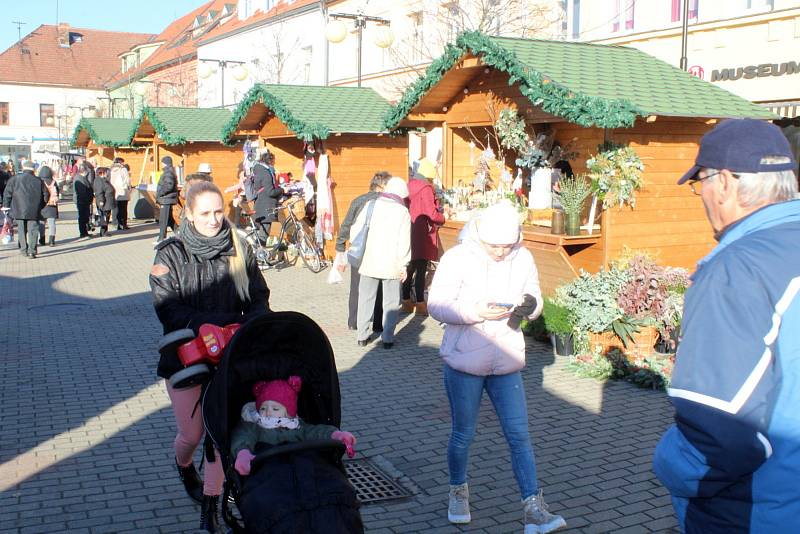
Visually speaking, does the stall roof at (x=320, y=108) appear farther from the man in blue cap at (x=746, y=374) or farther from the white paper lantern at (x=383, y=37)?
the man in blue cap at (x=746, y=374)

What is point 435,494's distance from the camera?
5.52 metres

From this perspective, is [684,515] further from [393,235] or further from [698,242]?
[698,242]

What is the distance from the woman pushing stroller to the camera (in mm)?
4625

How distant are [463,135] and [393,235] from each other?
178 inches

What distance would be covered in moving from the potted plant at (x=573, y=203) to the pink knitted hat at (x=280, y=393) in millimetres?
6314

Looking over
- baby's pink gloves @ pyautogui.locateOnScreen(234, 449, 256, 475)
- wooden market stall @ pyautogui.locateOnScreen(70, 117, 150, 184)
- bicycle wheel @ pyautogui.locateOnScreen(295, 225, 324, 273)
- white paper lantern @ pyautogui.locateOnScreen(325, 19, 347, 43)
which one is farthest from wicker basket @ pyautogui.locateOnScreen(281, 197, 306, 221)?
wooden market stall @ pyautogui.locateOnScreen(70, 117, 150, 184)

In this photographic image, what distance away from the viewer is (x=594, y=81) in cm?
983

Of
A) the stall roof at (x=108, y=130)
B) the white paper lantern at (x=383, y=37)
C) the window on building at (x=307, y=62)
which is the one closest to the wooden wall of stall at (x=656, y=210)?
the white paper lantern at (x=383, y=37)

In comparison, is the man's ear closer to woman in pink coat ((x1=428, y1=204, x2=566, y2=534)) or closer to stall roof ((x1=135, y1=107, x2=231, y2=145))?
woman in pink coat ((x1=428, y1=204, x2=566, y2=534))

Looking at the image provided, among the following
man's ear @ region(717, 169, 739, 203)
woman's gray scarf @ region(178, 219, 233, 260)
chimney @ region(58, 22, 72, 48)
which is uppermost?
chimney @ region(58, 22, 72, 48)

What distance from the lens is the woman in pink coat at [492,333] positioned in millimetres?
4738

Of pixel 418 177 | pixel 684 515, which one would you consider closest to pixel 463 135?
pixel 418 177

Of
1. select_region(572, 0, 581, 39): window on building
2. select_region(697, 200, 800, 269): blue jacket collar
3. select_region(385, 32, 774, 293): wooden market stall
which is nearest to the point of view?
select_region(697, 200, 800, 269): blue jacket collar

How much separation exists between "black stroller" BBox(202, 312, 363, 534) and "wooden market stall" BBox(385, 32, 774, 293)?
5.69m
